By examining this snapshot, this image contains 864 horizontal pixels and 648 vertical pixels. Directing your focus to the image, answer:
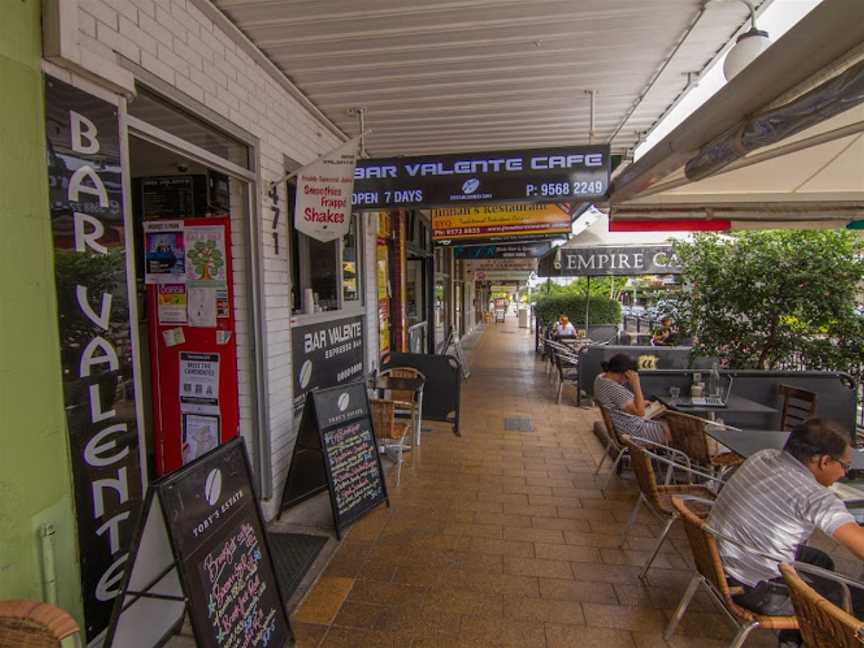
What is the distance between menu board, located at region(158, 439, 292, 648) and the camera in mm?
1893

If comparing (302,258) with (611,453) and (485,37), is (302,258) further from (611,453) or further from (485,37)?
(611,453)

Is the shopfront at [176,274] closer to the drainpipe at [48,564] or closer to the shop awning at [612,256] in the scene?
the drainpipe at [48,564]

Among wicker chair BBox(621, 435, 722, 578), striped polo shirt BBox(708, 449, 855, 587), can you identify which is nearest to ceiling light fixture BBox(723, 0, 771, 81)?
striped polo shirt BBox(708, 449, 855, 587)

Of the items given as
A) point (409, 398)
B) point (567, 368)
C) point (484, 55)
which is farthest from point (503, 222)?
point (484, 55)

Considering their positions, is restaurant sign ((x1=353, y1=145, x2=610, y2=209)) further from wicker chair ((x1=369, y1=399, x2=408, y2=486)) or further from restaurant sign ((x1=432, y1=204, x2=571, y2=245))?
restaurant sign ((x1=432, y1=204, x2=571, y2=245))

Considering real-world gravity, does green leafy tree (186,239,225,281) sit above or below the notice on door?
above

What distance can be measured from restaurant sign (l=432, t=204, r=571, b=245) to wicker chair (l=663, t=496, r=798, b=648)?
545cm

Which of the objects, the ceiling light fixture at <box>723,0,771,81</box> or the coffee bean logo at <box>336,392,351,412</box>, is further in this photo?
the coffee bean logo at <box>336,392,351,412</box>

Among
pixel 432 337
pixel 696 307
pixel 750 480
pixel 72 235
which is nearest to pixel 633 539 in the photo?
pixel 750 480

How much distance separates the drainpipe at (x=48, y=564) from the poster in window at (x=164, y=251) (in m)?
2.00

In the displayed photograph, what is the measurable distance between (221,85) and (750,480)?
11.7ft

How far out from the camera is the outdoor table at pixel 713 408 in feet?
14.8

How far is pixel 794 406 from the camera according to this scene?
478 centimetres

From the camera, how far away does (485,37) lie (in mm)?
3197
